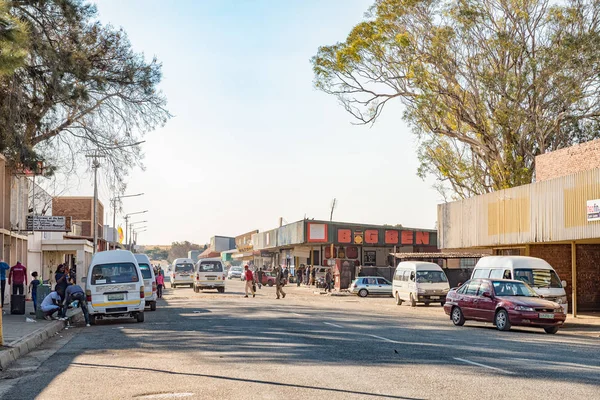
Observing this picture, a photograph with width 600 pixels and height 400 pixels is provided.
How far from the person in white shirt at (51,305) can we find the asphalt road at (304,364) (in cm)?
329

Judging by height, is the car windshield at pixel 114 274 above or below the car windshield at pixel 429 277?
above

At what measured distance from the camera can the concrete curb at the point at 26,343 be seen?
46.5 ft

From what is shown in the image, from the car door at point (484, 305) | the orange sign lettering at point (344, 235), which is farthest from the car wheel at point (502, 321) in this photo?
the orange sign lettering at point (344, 235)

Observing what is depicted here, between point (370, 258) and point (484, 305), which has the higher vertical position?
point (370, 258)

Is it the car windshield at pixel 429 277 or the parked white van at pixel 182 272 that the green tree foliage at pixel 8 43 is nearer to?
the car windshield at pixel 429 277

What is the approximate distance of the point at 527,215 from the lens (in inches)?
1202

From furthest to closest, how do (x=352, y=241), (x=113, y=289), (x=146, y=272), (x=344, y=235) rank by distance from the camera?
(x=352, y=241), (x=344, y=235), (x=146, y=272), (x=113, y=289)

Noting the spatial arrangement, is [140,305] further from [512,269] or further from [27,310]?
[512,269]

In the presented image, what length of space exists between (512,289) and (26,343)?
14.1m

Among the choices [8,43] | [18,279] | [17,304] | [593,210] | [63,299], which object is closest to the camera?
[8,43]

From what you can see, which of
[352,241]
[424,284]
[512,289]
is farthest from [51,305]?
[352,241]

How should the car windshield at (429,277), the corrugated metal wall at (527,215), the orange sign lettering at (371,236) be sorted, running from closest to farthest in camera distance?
the corrugated metal wall at (527,215) < the car windshield at (429,277) < the orange sign lettering at (371,236)

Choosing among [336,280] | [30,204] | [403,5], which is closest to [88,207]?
[336,280]

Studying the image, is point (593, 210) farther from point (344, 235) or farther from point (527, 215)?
point (344, 235)
